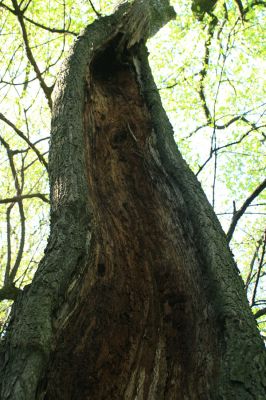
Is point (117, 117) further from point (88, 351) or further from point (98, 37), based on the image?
point (88, 351)

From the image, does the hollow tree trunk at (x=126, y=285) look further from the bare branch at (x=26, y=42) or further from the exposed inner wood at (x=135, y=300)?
the bare branch at (x=26, y=42)

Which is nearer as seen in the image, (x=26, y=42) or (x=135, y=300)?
(x=135, y=300)

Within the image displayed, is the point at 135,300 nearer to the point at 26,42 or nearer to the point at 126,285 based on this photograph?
the point at 126,285

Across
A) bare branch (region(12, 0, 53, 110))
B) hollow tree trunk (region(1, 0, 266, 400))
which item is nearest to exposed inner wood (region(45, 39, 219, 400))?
hollow tree trunk (region(1, 0, 266, 400))

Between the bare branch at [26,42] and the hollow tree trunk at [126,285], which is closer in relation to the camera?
the hollow tree trunk at [126,285]

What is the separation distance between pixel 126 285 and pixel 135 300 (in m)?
0.11

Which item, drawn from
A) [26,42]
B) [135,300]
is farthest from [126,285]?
[26,42]

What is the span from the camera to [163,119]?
3.53 m

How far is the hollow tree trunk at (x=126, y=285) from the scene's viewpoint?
5.55 feet

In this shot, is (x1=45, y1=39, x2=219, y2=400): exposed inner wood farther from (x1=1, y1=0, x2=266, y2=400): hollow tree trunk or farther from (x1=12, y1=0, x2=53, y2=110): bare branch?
(x1=12, y1=0, x2=53, y2=110): bare branch

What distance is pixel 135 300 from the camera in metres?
2.45

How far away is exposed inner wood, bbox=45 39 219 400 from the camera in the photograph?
2020 millimetres

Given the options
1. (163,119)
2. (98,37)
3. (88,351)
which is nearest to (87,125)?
(163,119)

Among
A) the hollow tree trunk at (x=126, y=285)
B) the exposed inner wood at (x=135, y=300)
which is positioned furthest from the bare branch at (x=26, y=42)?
the exposed inner wood at (x=135, y=300)
